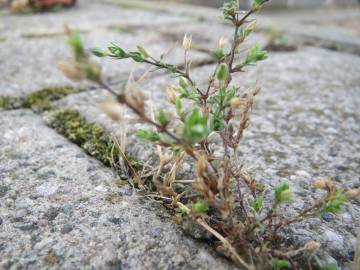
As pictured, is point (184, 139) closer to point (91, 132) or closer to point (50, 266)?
point (50, 266)

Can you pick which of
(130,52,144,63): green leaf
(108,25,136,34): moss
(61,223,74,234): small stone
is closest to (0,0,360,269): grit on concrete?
(61,223,74,234): small stone

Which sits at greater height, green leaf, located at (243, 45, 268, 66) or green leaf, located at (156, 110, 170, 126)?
green leaf, located at (243, 45, 268, 66)

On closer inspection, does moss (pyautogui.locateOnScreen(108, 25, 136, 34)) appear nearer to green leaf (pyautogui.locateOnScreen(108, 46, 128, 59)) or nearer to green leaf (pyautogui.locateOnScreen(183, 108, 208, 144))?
green leaf (pyautogui.locateOnScreen(108, 46, 128, 59))

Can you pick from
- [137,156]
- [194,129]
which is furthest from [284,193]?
[137,156]

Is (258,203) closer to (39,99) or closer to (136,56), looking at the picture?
(136,56)

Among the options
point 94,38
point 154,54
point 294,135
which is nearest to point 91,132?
point 294,135
